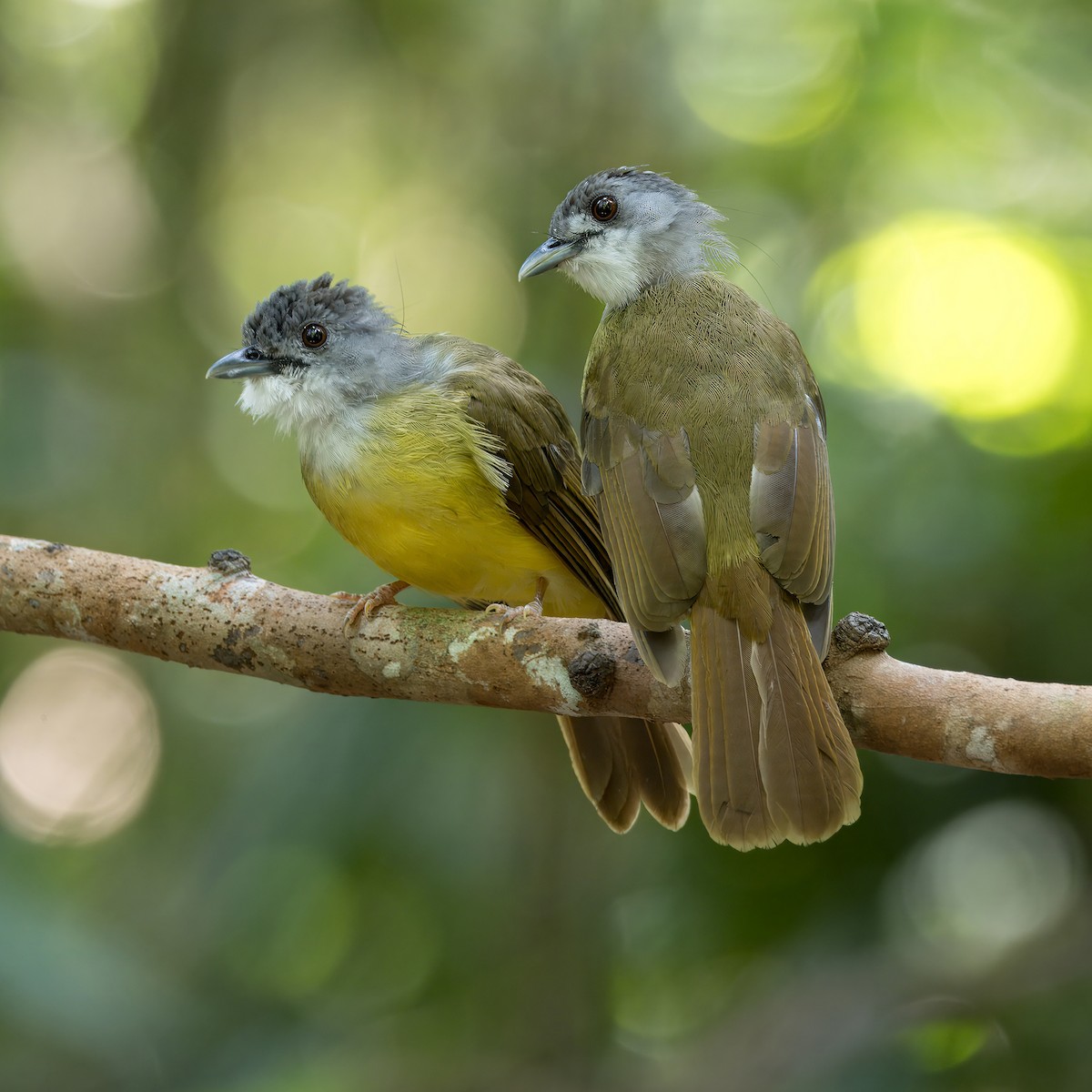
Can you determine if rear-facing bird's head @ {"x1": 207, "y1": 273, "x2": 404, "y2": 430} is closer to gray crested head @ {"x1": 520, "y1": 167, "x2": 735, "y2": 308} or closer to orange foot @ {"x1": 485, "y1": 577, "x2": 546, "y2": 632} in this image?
gray crested head @ {"x1": 520, "y1": 167, "x2": 735, "y2": 308}

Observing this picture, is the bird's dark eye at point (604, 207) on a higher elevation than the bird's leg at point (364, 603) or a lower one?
higher

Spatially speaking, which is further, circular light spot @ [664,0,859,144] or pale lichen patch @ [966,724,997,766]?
circular light spot @ [664,0,859,144]

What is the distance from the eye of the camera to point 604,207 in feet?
12.1

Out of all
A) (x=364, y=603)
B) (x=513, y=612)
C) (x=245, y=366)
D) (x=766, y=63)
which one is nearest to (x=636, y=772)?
(x=513, y=612)

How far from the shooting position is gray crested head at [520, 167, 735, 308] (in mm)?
3578

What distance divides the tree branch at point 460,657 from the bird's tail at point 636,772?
23.3 inches

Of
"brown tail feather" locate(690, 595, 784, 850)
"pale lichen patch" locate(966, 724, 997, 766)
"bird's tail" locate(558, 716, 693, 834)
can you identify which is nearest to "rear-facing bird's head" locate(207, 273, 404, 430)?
"bird's tail" locate(558, 716, 693, 834)

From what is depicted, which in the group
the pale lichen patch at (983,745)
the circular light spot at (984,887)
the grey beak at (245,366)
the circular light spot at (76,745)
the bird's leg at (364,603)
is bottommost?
the circular light spot at (76,745)

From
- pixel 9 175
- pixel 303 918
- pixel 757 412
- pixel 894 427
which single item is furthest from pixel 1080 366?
pixel 9 175

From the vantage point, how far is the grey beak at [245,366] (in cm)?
364

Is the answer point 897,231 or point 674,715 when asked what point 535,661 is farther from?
point 897,231

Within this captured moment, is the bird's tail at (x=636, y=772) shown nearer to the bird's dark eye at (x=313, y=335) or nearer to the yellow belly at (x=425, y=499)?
the yellow belly at (x=425, y=499)

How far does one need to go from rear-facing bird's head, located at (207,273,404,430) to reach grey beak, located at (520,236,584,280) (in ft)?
1.54

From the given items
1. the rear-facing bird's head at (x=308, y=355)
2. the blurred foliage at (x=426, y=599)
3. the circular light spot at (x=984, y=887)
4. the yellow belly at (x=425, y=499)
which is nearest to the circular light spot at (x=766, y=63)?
the blurred foliage at (x=426, y=599)
